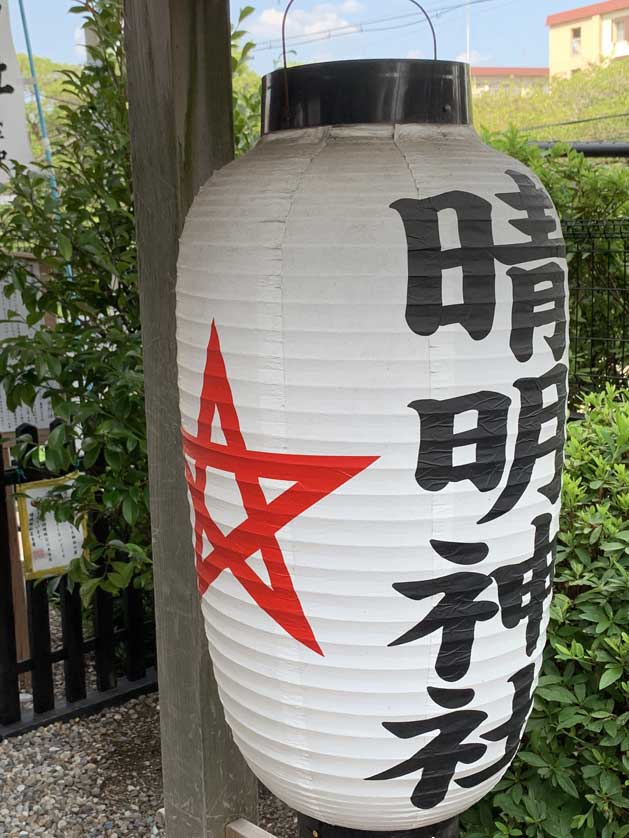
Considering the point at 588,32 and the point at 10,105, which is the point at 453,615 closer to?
the point at 10,105

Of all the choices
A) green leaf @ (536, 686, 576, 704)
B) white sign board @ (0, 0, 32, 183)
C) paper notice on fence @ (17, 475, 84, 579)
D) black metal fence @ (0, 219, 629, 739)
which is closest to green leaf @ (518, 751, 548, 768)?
green leaf @ (536, 686, 576, 704)

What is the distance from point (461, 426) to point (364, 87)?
50 centimetres

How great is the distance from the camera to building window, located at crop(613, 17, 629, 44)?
104 ft

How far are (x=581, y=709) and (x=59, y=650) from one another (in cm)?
206

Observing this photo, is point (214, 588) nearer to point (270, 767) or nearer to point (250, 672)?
point (250, 672)

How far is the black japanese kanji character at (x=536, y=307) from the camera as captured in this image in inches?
48.1

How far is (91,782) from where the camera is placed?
2904mm

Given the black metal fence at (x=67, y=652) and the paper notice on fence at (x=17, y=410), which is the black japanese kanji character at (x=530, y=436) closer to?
the black metal fence at (x=67, y=652)

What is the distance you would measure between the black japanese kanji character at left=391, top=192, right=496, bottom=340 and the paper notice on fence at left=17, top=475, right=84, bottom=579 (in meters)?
2.21

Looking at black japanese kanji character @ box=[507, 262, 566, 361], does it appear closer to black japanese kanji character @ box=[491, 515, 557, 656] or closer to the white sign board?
black japanese kanji character @ box=[491, 515, 557, 656]

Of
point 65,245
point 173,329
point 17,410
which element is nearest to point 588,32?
point 17,410

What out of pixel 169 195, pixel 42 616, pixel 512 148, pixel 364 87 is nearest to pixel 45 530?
pixel 42 616

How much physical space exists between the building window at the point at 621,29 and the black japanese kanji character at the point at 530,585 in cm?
3465

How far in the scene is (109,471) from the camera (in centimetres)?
257
